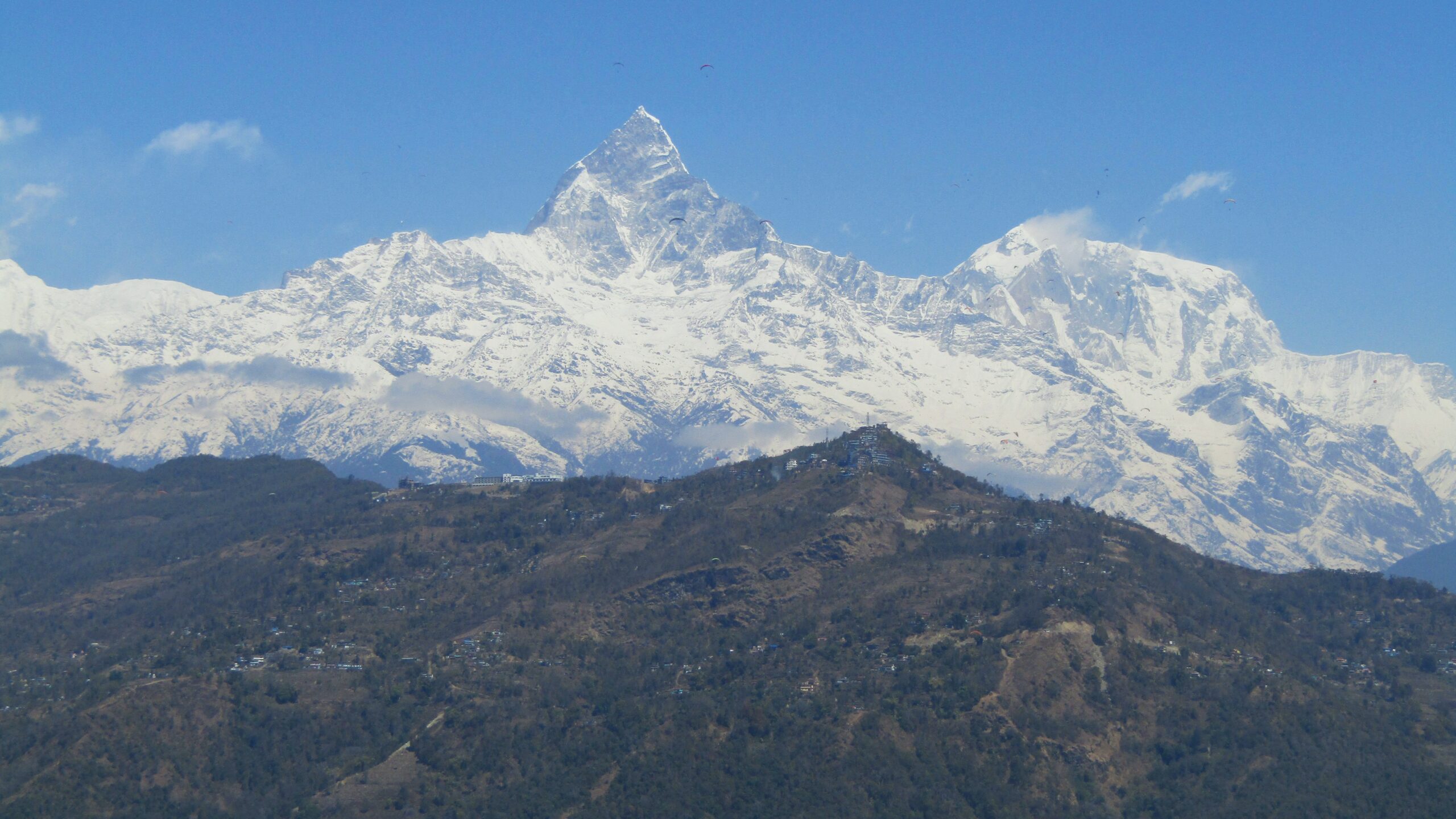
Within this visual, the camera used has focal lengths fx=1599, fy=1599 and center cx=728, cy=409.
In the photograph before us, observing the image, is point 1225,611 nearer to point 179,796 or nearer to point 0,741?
point 179,796

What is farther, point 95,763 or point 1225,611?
point 1225,611

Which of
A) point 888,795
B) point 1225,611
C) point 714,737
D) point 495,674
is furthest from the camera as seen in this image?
point 1225,611

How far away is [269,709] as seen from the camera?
171 metres

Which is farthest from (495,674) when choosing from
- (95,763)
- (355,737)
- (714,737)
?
(95,763)

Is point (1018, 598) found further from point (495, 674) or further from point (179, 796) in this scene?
point (179, 796)

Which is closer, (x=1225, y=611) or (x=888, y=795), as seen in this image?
(x=888, y=795)

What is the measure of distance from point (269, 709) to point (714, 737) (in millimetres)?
48689

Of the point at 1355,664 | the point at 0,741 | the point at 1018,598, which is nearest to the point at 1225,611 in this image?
the point at 1355,664

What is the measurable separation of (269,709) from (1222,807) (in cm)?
9804

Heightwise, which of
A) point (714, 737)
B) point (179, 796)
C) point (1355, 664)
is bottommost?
point (179, 796)

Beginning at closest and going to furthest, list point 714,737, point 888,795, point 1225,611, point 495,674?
point 888,795
point 714,737
point 495,674
point 1225,611

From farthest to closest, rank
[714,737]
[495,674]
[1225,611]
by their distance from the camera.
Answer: [1225,611], [495,674], [714,737]

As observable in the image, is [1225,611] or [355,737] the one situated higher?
A: [1225,611]

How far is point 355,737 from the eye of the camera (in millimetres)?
169000
